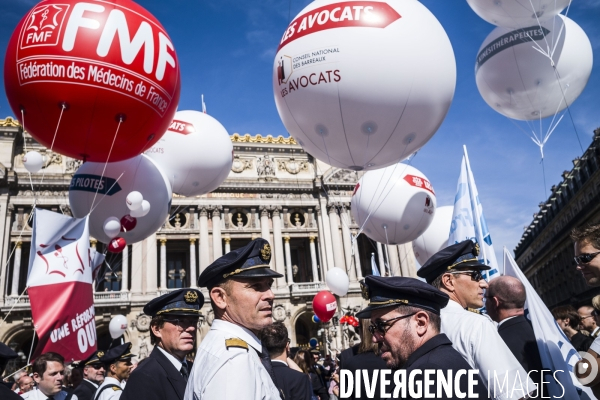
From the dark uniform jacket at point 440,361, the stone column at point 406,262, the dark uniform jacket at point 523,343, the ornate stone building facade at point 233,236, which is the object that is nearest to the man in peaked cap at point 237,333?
the dark uniform jacket at point 440,361

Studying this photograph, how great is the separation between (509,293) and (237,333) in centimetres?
267

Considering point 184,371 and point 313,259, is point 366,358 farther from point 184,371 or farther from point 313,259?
point 313,259

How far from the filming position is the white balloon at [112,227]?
8.12 metres

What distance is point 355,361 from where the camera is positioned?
454 cm

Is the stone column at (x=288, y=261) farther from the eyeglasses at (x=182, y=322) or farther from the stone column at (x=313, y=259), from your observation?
the eyeglasses at (x=182, y=322)

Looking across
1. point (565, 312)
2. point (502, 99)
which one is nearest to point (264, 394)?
point (565, 312)

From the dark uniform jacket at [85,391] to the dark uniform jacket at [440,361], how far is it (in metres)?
5.55

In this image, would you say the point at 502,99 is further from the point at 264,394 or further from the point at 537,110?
the point at 264,394

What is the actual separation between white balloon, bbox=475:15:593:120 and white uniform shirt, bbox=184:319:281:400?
900 cm

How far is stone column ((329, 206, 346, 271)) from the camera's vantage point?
111 ft

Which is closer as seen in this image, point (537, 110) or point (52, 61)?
point (52, 61)

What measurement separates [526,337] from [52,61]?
652 cm

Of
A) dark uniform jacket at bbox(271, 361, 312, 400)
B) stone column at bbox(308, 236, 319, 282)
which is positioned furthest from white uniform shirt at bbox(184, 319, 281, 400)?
stone column at bbox(308, 236, 319, 282)

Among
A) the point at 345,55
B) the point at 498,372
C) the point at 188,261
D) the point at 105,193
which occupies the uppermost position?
the point at 188,261
